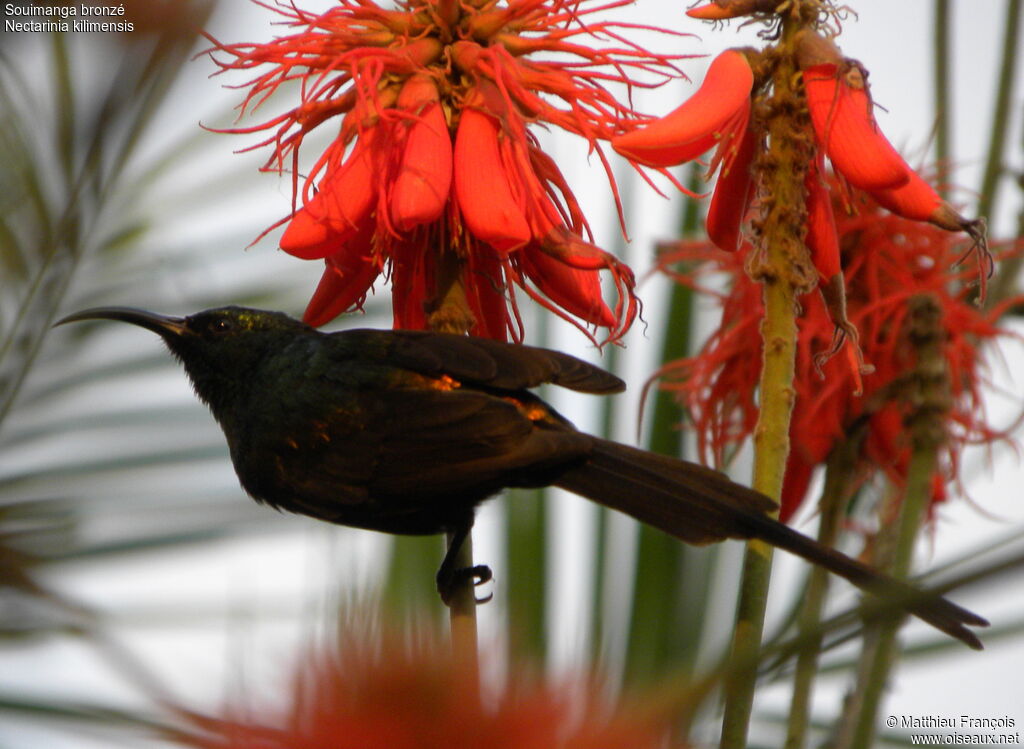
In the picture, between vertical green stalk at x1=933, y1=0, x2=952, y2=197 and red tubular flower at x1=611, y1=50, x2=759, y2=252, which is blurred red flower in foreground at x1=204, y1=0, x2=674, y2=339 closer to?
red tubular flower at x1=611, y1=50, x2=759, y2=252

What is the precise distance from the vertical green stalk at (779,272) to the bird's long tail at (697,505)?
0.19 feet

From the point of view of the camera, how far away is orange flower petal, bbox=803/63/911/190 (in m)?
1.46

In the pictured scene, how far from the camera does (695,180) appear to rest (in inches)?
122

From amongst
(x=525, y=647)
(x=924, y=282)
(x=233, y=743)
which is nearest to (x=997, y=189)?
(x=924, y=282)

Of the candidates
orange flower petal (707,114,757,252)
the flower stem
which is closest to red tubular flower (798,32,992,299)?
orange flower petal (707,114,757,252)

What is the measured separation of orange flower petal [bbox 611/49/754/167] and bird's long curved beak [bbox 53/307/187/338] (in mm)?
643

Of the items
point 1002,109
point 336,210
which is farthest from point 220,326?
point 1002,109

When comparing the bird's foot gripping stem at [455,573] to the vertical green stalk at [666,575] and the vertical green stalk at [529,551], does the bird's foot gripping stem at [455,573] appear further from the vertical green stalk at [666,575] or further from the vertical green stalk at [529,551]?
the vertical green stalk at [666,575]

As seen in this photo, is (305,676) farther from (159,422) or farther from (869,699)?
(159,422)

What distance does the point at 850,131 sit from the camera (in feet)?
4.83

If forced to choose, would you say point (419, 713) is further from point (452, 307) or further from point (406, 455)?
point (406, 455)

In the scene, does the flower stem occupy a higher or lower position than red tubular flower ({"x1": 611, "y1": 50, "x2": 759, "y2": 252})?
lower

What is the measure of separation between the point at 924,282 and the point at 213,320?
1.25 meters

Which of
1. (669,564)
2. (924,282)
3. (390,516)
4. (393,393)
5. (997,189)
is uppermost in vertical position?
(997,189)
